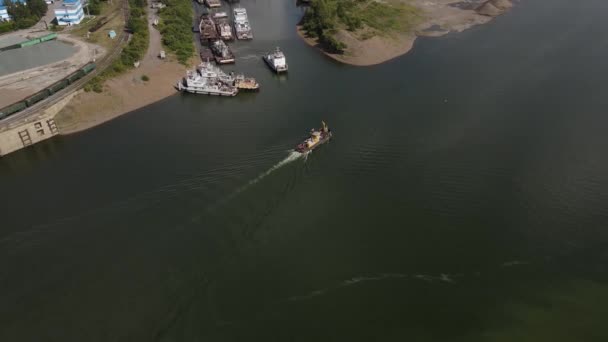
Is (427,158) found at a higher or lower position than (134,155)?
lower

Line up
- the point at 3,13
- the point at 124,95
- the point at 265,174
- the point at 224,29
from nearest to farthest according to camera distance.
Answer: the point at 265,174 → the point at 124,95 → the point at 3,13 → the point at 224,29

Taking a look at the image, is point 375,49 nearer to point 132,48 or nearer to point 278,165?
point 132,48

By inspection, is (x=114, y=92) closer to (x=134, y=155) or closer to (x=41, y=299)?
(x=134, y=155)

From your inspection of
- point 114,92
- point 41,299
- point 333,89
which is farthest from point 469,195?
point 114,92

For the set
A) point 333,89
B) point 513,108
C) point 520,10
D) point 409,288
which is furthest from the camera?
point 520,10

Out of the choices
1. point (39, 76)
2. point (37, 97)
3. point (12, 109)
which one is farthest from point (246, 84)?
point (12, 109)

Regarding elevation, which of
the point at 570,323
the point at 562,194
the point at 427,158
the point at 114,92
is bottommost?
the point at 570,323

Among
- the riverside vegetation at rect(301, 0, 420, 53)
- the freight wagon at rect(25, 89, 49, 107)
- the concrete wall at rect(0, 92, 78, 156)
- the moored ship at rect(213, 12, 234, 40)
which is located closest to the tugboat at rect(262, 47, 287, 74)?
the riverside vegetation at rect(301, 0, 420, 53)
